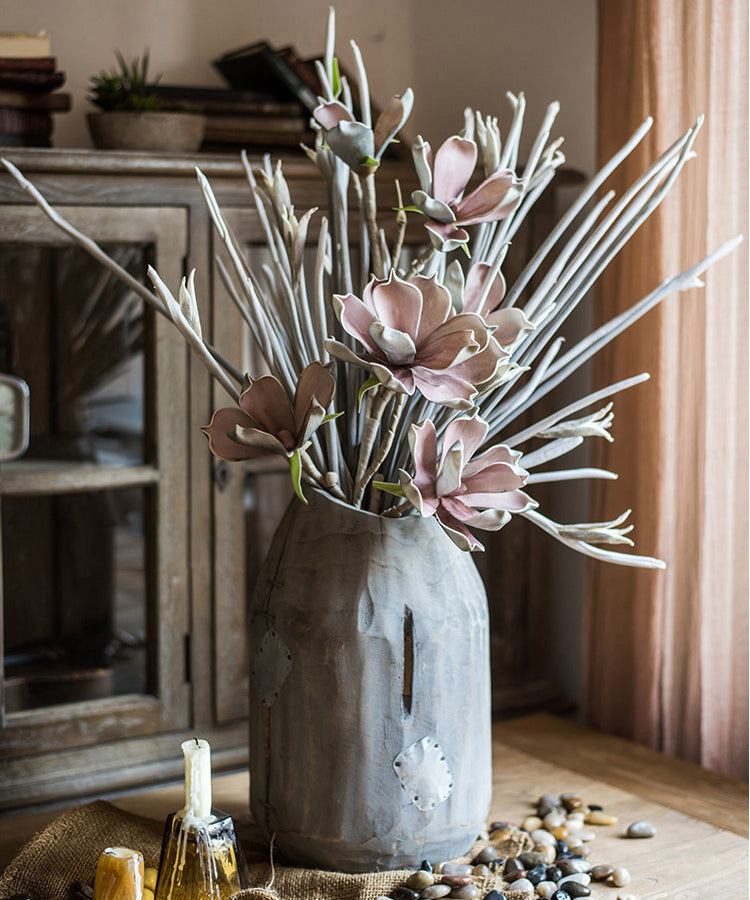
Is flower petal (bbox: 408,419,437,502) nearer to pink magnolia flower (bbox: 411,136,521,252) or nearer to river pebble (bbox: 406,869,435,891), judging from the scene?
pink magnolia flower (bbox: 411,136,521,252)

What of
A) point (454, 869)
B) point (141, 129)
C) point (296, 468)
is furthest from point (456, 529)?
point (141, 129)

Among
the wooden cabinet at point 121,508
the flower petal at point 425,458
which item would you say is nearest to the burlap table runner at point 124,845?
the wooden cabinet at point 121,508

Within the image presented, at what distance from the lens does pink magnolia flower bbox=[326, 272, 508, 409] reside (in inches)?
35.3

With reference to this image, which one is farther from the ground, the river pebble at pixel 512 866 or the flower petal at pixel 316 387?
the flower petal at pixel 316 387

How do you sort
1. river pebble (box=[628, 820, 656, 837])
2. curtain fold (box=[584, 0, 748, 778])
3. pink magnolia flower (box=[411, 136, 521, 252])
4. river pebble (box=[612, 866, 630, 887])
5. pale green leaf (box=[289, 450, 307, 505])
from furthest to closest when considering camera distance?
curtain fold (box=[584, 0, 748, 778]) → river pebble (box=[628, 820, 656, 837]) → river pebble (box=[612, 866, 630, 887]) → pink magnolia flower (box=[411, 136, 521, 252]) → pale green leaf (box=[289, 450, 307, 505])

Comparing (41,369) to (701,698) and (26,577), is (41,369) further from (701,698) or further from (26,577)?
(701,698)

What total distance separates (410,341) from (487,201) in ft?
0.56

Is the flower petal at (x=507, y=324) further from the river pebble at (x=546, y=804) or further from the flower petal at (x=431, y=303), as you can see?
the river pebble at (x=546, y=804)

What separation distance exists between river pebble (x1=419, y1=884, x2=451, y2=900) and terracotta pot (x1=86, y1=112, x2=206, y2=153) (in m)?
0.93

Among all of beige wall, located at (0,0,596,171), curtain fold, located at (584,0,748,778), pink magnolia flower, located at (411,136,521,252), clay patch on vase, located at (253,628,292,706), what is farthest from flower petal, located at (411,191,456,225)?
beige wall, located at (0,0,596,171)

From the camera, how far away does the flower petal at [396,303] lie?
2.95ft

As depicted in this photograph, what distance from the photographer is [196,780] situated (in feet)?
3.14

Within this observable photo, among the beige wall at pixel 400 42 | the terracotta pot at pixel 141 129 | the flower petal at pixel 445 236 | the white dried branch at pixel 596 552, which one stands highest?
the beige wall at pixel 400 42

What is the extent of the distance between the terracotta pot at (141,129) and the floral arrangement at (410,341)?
1.22 ft
